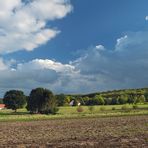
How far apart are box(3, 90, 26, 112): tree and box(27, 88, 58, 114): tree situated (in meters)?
15.7

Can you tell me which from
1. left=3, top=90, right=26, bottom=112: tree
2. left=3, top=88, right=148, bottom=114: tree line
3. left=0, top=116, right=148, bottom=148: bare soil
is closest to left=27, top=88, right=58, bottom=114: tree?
left=3, top=88, right=148, bottom=114: tree line

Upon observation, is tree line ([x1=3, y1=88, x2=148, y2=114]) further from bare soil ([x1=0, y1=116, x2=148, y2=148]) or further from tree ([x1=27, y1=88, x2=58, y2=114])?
bare soil ([x1=0, y1=116, x2=148, y2=148])

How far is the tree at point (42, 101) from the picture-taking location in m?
123

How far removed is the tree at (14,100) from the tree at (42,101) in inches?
620

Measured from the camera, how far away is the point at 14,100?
465ft

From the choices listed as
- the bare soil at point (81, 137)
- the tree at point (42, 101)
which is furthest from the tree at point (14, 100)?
the bare soil at point (81, 137)

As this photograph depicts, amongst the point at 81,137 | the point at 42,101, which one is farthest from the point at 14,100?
the point at 81,137

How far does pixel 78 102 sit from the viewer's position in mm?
177750

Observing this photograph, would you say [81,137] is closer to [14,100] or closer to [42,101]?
[42,101]

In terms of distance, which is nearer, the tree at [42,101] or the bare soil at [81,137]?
the bare soil at [81,137]

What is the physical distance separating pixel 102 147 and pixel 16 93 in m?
122

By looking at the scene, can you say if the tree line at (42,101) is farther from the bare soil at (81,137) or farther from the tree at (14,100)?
the bare soil at (81,137)

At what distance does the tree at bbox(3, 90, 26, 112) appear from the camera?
14238cm

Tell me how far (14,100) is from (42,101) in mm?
20448
